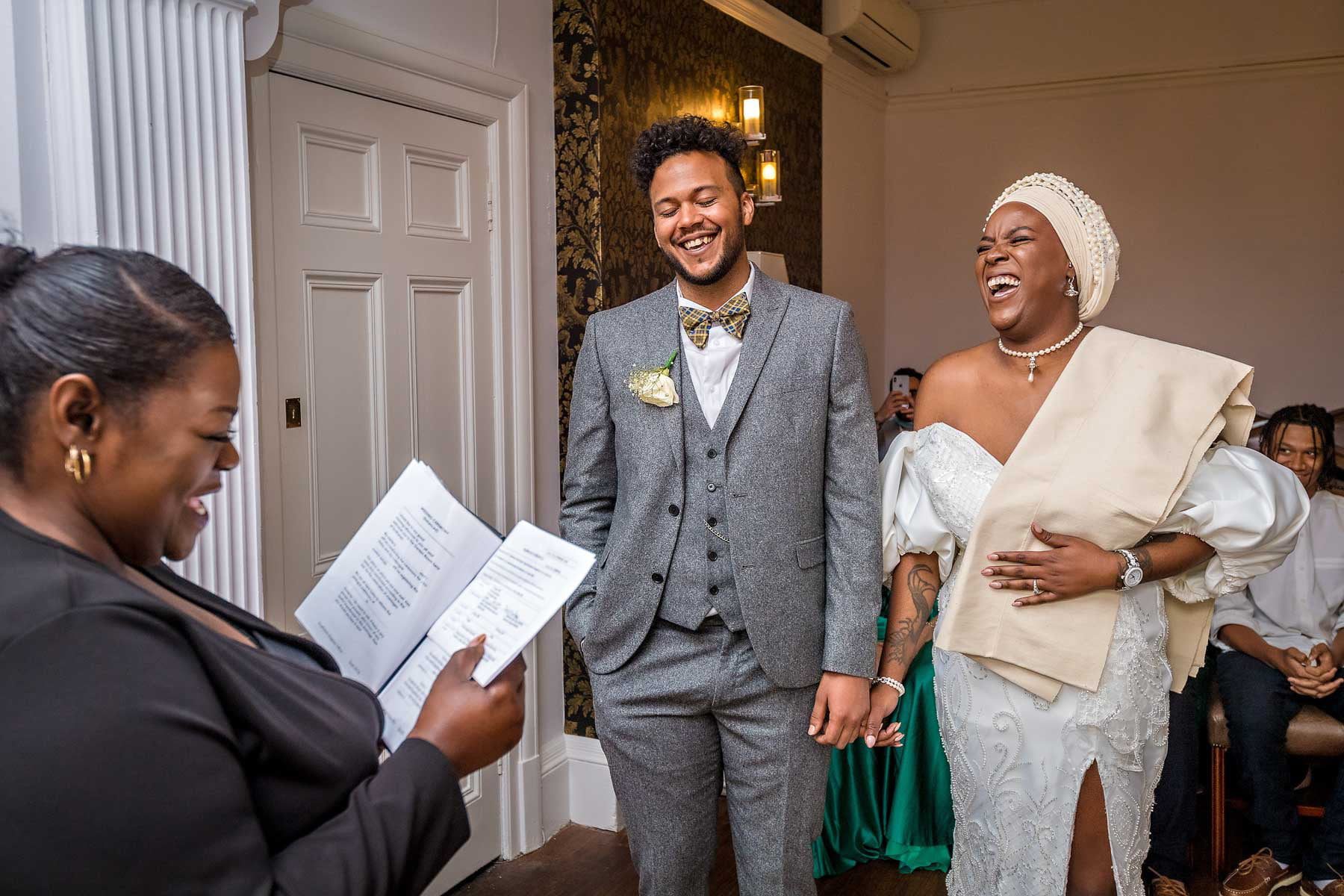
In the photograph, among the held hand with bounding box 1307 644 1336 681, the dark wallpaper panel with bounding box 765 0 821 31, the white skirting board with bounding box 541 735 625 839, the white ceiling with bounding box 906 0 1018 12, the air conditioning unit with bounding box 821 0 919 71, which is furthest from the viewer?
the white ceiling with bounding box 906 0 1018 12

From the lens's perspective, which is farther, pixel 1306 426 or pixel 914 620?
pixel 1306 426

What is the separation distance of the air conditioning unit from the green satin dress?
345 centimetres

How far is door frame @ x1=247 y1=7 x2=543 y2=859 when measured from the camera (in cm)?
233

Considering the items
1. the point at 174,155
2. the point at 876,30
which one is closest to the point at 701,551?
the point at 174,155

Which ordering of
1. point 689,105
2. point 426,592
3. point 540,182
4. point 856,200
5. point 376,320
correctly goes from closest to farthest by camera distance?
1. point 426,592
2. point 376,320
3. point 540,182
4. point 689,105
5. point 856,200

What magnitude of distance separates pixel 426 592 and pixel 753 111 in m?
3.34

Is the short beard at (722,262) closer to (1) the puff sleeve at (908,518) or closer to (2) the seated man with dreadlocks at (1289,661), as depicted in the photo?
(1) the puff sleeve at (908,518)

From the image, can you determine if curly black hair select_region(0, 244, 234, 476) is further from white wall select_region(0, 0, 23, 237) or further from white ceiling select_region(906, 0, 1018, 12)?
white ceiling select_region(906, 0, 1018, 12)

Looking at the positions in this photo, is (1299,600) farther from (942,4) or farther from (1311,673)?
(942,4)

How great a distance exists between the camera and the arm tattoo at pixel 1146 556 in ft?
5.81

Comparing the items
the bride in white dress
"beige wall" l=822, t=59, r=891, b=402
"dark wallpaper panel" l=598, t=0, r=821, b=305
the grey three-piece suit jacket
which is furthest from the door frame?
"beige wall" l=822, t=59, r=891, b=402

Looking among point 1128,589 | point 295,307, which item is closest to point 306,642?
point 1128,589

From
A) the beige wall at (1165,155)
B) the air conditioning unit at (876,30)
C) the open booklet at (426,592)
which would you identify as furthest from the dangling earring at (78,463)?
the beige wall at (1165,155)

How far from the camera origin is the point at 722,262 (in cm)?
188
